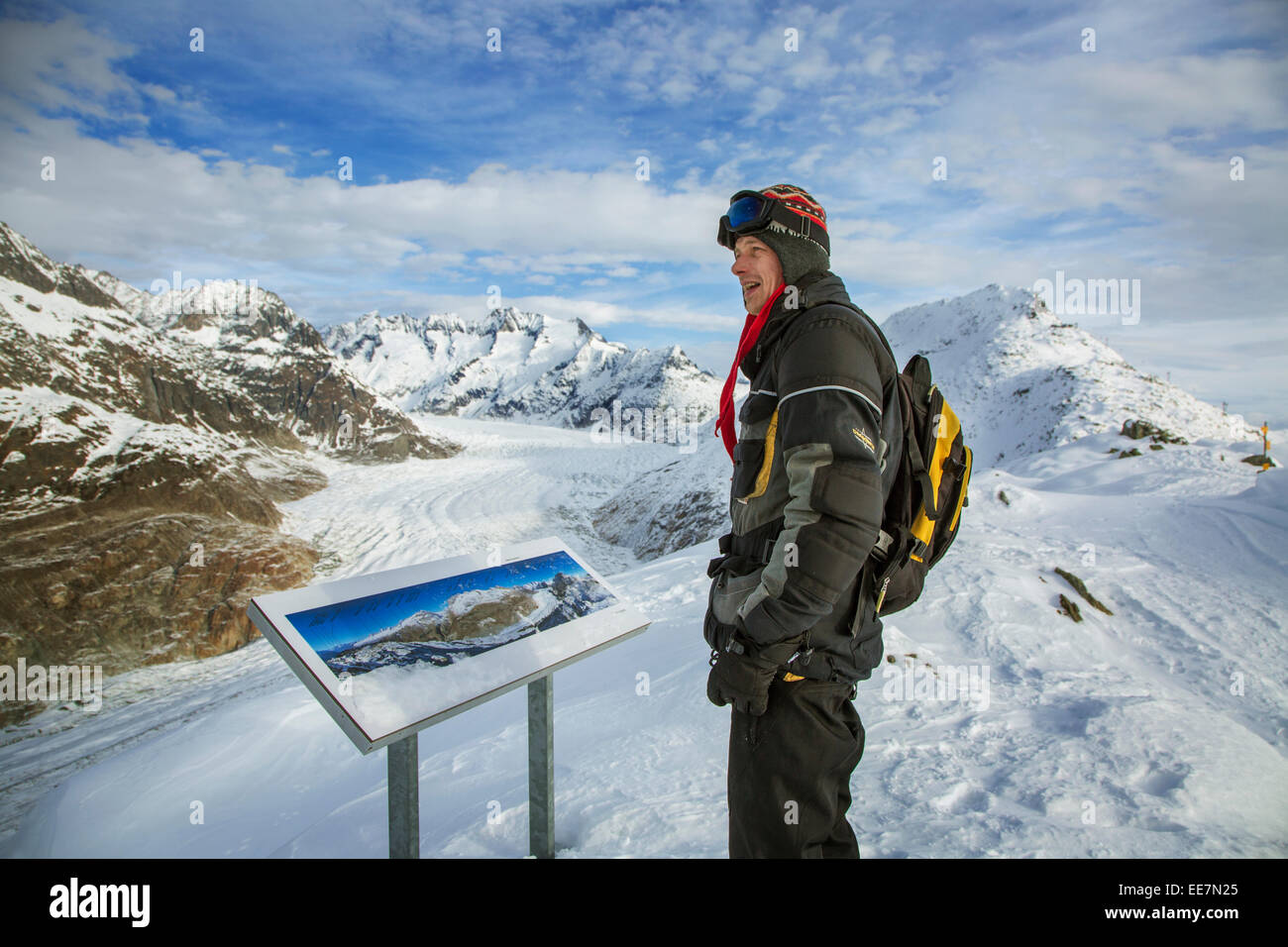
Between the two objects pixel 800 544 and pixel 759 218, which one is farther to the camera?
pixel 759 218

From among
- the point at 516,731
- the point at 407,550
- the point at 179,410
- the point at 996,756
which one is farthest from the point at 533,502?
the point at 996,756

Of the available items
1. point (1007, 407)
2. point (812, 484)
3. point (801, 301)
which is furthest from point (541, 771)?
point (1007, 407)

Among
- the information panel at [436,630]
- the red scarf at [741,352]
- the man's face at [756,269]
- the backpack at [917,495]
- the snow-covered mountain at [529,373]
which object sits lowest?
the information panel at [436,630]

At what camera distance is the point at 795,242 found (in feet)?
8.98

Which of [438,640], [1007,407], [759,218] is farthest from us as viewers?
[1007,407]

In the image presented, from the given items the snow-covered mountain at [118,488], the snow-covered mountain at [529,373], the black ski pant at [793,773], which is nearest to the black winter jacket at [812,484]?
the black ski pant at [793,773]

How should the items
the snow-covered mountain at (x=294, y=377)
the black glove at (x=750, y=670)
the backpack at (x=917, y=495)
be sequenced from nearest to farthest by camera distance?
the black glove at (x=750, y=670), the backpack at (x=917, y=495), the snow-covered mountain at (x=294, y=377)

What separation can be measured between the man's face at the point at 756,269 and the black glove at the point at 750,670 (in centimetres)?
149

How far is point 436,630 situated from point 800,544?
186 centimetres

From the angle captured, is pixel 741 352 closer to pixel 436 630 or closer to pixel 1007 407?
pixel 436 630

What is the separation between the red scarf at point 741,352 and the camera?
2686 millimetres

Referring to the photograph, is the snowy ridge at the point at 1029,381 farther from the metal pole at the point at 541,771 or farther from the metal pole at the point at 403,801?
the metal pole at the point at 403,801
